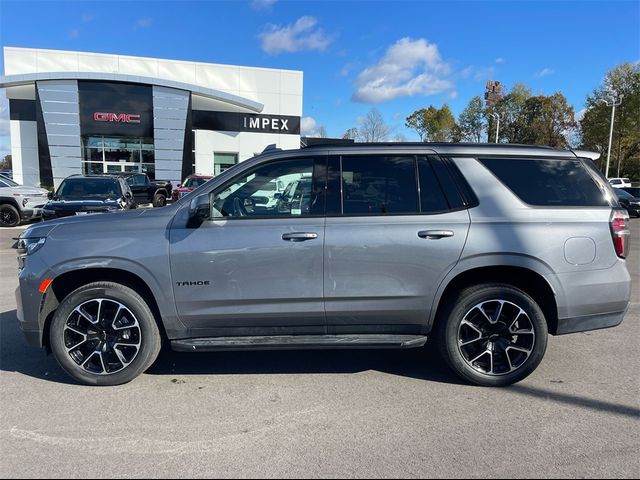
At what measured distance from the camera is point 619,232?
377 cm

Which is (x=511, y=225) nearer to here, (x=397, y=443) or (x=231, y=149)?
(x=397, y=443)

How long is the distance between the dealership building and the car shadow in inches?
1085

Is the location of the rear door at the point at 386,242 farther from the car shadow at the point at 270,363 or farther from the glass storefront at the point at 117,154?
the glass storefront at the point at 117,154

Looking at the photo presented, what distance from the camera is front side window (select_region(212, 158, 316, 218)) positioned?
148 inches

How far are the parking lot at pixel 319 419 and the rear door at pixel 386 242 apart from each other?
26.2 inches

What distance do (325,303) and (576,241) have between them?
2.13 meters

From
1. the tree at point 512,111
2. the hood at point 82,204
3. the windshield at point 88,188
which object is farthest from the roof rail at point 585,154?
the tree at point 512,111

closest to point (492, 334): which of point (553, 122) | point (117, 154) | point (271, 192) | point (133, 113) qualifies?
point (271, 192)

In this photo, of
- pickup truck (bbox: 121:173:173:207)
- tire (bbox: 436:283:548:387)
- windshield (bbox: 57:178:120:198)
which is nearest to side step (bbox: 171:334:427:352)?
tire (bbox: 436:283:548:387)

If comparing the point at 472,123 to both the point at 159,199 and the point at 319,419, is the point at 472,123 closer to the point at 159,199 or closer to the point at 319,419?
the point at 159,199

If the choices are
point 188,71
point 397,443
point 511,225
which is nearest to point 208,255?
point 397,443

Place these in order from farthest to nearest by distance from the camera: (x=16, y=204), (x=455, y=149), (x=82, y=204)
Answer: (x=16, y=204) → (x=82, y=204) → (x=455, y=149)

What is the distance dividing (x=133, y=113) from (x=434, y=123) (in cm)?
5427

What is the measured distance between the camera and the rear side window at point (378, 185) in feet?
12.4
